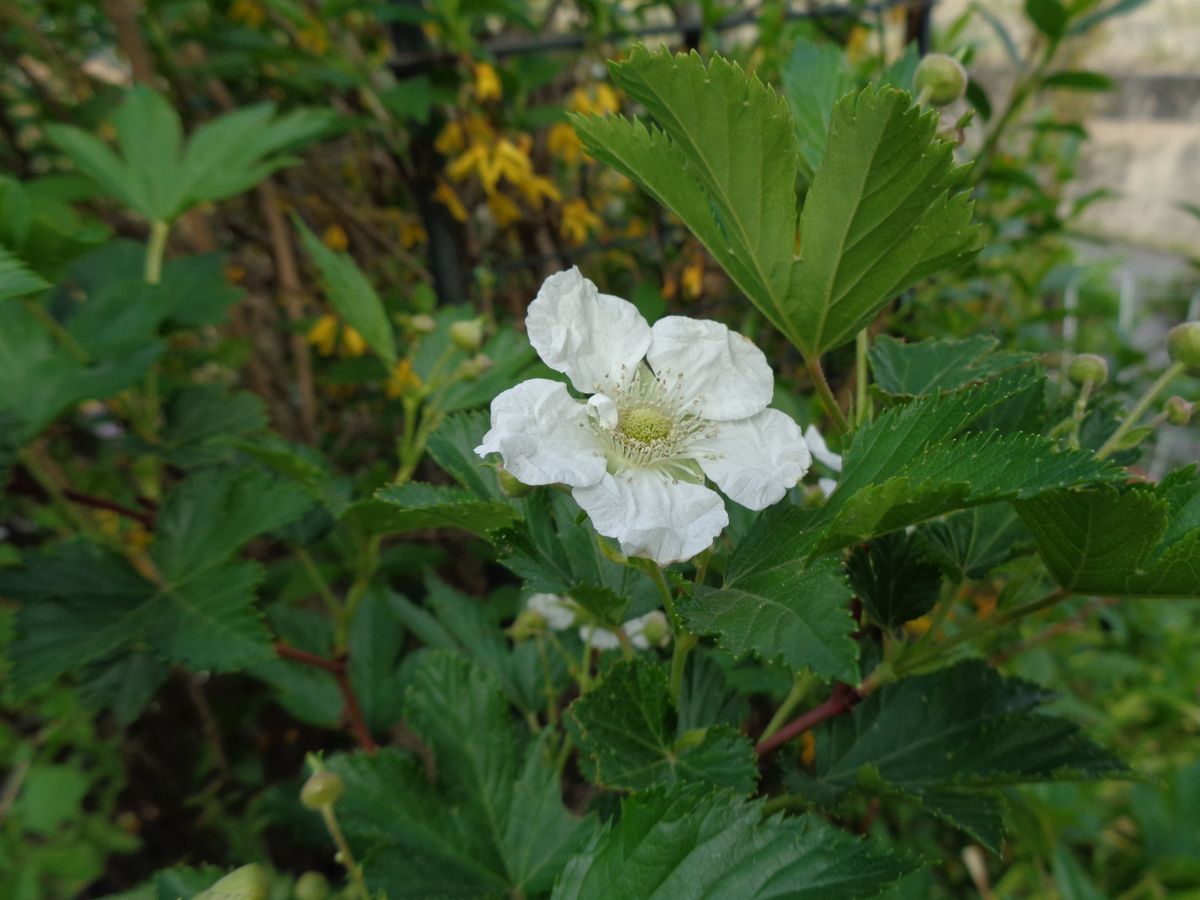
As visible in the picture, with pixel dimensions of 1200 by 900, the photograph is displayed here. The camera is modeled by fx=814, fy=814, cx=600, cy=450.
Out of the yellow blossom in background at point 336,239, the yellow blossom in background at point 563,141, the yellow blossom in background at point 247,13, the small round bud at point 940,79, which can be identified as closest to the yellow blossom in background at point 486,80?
the yellow blossom in background at point 563,141

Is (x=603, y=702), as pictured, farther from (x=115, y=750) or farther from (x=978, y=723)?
(x=115, y=750)

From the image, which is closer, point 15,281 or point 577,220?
point 15,281

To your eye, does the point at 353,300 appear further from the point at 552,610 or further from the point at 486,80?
the point at 486,80

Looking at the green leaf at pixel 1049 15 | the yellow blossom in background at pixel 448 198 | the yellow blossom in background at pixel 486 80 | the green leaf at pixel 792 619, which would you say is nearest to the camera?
the green leaf at pixel 792 619

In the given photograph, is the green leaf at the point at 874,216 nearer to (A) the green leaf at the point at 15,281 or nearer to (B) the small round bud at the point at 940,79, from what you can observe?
(B) the small round bud at the point at 940,79

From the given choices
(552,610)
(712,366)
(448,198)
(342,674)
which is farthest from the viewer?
(448,198)

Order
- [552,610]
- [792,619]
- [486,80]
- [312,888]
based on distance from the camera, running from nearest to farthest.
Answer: [792,619]
[312,888]
[552,610]
[486,80]

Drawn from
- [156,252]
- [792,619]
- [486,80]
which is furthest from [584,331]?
[486,80]
